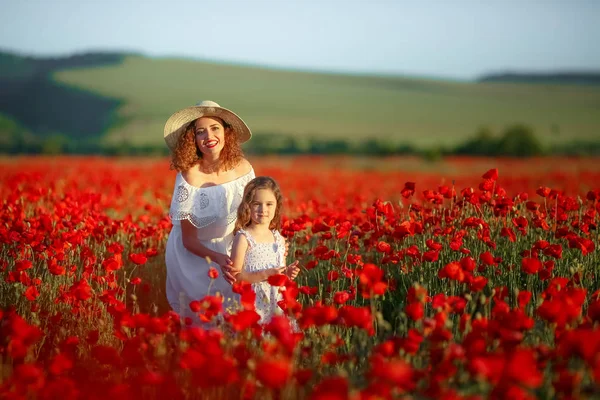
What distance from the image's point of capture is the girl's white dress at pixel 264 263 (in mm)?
3580

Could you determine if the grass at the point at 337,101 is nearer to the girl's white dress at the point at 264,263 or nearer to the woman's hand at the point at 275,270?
the girl's white dress at the point at 264,263

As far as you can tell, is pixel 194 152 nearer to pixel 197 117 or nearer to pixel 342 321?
pixel 197 117

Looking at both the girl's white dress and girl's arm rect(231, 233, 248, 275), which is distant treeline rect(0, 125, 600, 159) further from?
girl's arm rect(231, 233, 248, 275)

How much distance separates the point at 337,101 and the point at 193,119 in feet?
163

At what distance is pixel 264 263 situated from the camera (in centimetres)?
360

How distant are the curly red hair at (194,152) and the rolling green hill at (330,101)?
30027 mm

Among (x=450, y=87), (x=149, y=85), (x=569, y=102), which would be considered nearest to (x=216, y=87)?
(x=149, y=85)

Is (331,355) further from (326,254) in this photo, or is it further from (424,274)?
(424,274)

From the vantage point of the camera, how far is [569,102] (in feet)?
174

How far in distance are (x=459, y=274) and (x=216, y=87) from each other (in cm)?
5247

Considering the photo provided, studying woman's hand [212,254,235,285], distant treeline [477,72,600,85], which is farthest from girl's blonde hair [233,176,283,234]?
distant treeline [477,72,600,85]

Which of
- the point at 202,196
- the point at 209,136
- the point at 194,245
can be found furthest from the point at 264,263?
the point at 209,136

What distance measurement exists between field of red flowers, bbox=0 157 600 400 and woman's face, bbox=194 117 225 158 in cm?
67

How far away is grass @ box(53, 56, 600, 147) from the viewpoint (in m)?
40.5
